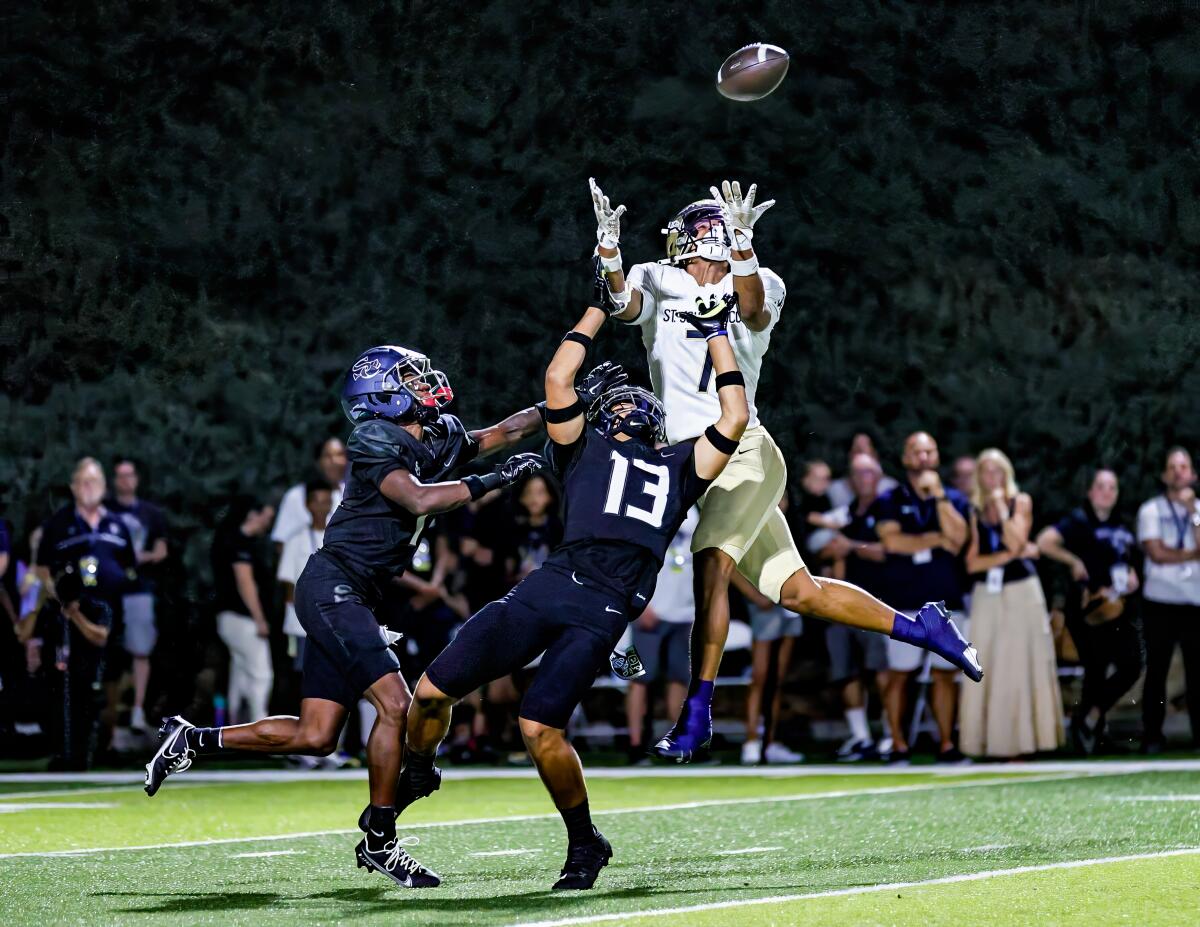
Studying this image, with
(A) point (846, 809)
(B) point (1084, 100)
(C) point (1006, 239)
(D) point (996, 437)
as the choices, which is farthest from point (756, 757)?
(B) point (1084, 100)

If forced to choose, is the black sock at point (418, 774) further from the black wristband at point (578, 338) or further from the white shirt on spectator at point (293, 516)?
the white shirt on spectator at point (293, 516)

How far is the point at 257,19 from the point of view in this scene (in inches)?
664

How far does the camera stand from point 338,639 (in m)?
7.12

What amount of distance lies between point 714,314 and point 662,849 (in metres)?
2.18

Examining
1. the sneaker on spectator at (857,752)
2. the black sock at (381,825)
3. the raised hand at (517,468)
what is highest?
the raised hand at (517,468)

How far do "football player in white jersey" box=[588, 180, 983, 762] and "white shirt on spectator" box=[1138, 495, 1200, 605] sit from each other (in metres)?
5.26

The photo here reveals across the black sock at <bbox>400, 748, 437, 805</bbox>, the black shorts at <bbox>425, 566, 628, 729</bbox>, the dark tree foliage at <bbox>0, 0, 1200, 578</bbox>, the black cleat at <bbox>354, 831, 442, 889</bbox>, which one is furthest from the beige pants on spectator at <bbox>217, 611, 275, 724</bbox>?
the black shorts at <bbox>425, 566, 628, 729</bbox>

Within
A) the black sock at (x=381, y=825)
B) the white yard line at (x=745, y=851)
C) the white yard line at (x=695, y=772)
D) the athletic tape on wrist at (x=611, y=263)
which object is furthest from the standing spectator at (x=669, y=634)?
the black sock at (x=381, y=825)

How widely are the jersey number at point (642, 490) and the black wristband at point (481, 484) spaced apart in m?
0.48

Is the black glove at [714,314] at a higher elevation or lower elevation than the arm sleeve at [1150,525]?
higher

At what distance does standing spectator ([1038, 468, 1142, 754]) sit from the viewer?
12602 mm

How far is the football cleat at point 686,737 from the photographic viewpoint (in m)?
7.20

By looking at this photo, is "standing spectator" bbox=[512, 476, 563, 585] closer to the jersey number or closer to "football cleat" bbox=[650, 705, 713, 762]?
"football cleat" bbox=[650, 705, 713, 762]

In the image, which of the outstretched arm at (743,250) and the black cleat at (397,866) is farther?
the outstretched arm at (743,250)
